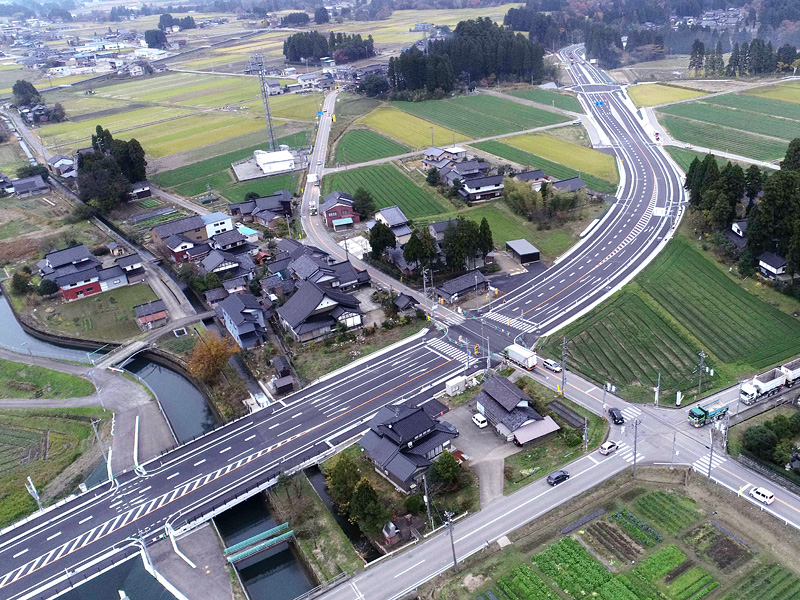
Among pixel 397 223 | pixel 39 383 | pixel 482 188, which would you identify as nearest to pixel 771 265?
pixel 482 188

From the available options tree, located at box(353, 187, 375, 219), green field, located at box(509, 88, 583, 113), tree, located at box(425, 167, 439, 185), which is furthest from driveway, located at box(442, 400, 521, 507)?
green field, located at box(509, 88, 583, 113)

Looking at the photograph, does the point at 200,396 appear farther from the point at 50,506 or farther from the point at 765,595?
the point at 765,595

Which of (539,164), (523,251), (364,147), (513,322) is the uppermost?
(364,147)

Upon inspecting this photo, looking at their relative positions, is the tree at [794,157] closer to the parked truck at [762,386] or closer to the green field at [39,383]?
the parked truck at [762,386]

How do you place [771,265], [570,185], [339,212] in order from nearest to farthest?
[771,265], [339,212], [570,185]

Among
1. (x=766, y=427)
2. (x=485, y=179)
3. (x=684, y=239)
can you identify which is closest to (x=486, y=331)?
(x=766, y=427)

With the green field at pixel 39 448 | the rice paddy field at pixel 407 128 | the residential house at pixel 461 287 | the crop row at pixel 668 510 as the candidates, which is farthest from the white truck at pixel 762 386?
the rice paddy field at pixel 407 128

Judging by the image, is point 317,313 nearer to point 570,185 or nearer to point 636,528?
point 636,528
